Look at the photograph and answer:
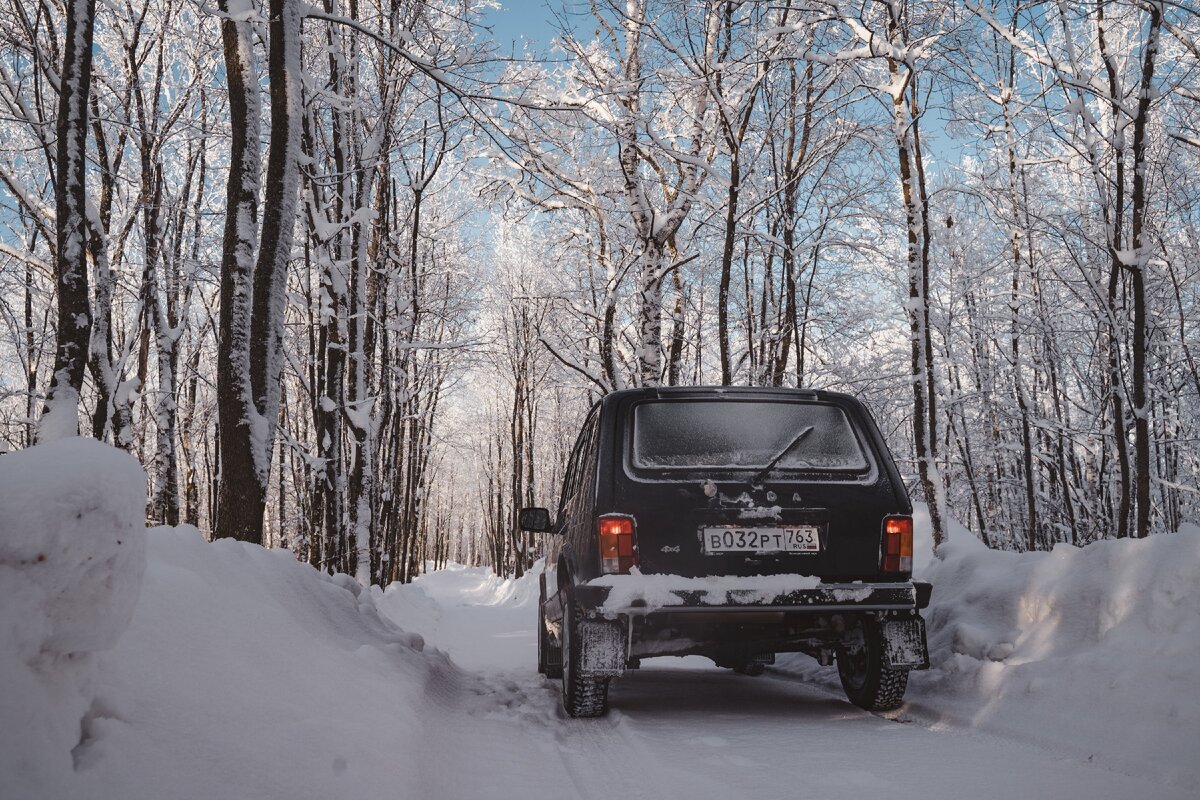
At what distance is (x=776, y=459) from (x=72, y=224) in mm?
6997

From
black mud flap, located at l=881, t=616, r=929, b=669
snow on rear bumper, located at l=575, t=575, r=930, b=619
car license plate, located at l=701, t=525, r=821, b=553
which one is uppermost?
car license plate, located at l=701, t=525, r=821, b=553

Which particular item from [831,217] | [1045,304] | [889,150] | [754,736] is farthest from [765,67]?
[1045,304]

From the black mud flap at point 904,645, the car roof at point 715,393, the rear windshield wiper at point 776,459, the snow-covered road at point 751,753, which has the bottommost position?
the snow-covered road at point 751,753

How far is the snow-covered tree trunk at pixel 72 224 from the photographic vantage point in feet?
23.9

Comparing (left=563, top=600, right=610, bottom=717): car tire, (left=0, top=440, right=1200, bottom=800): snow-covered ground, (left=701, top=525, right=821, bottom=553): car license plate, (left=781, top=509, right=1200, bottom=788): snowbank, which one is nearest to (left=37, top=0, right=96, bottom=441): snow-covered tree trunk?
(left=0, top=440, right=1200, bottom=800): snow-covered ground

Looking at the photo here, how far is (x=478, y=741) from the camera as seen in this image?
3943mm

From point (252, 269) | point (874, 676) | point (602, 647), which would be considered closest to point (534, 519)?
point (602, 647)

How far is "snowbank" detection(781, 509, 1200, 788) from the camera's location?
3232 mm

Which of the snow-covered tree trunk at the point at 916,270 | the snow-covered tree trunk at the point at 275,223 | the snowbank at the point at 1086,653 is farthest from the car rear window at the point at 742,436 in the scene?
the snow-covered tree trunk at the point at 916,270

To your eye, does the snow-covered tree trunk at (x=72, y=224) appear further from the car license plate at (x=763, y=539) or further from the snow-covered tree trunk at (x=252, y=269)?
the car license plate at (x=763, y=539)

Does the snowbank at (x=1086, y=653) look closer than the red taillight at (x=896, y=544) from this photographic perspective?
Yes

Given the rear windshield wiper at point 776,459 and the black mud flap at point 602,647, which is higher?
the rear windshield wiper at point 776,459

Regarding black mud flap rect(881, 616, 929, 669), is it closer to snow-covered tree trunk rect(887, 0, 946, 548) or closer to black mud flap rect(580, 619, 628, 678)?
black mud flap rect(580, 619, 628, 678)

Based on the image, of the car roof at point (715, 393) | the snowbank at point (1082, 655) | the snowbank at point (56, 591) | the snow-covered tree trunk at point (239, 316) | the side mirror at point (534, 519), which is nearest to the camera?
the snowbank at point (56, 591)
